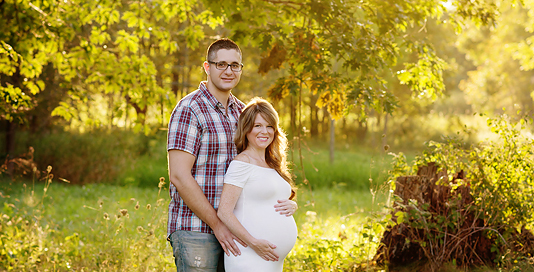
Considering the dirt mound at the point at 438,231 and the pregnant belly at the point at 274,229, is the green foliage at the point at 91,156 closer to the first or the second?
the dirt mound at the point at 438,231

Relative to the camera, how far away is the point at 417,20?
517cm

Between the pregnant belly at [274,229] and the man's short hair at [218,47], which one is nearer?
the pregnant belly at [274,229]

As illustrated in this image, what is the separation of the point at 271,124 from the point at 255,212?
56cm

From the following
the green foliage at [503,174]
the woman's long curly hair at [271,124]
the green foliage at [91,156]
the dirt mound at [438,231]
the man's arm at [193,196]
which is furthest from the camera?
the green foliage at [91,156]

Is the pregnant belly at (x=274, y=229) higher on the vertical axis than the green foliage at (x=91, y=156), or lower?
higher

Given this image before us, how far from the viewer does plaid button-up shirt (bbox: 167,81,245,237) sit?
270 cm

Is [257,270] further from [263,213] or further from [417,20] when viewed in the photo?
[417,20]

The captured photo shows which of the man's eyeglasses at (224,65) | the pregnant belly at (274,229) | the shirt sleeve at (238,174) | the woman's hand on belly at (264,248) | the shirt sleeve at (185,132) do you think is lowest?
the woman's hand on belly at (264,248)

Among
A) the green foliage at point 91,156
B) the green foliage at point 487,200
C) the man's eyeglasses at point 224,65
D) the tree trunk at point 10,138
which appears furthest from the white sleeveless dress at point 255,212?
the tree trunk at point 10,138

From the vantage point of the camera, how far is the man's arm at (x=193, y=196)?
8.69 feet

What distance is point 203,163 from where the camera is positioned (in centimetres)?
278

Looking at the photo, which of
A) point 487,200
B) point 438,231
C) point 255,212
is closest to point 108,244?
point 255,212

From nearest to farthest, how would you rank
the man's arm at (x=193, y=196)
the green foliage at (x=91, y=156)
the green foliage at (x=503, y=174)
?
the man's arm at (x=193, y=196)
the green foliage at (x=503, y=174)
the green foliage at (x=91, y=156)

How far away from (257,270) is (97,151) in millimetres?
11408
